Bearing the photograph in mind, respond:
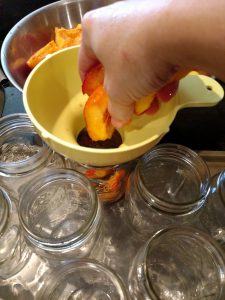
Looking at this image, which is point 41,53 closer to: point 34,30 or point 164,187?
point 34,30

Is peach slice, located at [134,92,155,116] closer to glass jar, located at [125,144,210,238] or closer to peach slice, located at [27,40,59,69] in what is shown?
glass jar, located at [125,144,210,238]

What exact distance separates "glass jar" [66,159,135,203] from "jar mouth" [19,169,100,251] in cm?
3

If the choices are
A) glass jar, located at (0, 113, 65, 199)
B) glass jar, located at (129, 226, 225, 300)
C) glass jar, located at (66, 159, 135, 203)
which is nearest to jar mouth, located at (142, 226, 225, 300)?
glass jar, located at (129, 226, 225, 300)

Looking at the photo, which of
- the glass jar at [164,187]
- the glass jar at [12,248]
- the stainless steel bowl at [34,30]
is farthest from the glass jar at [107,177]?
the stainless steel bowl at [34,30]

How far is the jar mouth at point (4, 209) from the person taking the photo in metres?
0.46

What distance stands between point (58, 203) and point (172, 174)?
0.19m

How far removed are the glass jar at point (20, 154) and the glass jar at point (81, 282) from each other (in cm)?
16

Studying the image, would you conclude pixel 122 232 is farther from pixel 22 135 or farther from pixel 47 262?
pixel 22 135

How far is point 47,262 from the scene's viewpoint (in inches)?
19.8

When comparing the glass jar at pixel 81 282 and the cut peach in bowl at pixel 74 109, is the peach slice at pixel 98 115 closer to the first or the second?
the cut peach in bowl at pixel 74 109

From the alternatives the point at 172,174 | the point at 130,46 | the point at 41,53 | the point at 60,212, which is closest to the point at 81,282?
the point at 60,212

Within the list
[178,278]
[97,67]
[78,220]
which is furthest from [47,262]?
[97,67]

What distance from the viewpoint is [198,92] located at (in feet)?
1.52

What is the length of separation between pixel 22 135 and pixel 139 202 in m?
0.25
